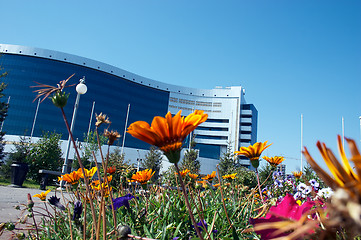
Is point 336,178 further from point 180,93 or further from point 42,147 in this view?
point 180,93

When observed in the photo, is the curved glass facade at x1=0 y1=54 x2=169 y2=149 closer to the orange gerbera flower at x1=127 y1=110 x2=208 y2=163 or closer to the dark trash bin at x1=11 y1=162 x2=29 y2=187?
the dark trash bin at x1=11 y1=162 x2=29 y2=187

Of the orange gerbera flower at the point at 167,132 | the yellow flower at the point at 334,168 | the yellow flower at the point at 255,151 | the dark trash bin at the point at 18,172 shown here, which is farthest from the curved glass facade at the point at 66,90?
the yellow flower at the point at 334,168

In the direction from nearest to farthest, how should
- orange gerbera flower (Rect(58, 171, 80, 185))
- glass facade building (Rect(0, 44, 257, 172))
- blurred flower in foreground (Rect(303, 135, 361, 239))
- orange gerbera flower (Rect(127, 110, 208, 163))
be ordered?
blurred flower in foreground (Rect(303, 135, 361, 239)), orange gerbera flower (Rect(127, 110, 208, 163)), orange gerbera flower (Rect(58, 171, 80, 185)), glass facade building (Rect(0, 44, 257, 172))

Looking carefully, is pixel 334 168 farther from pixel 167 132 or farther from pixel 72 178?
pixel 72 178

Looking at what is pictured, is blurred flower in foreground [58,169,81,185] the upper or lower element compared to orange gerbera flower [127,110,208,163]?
lower

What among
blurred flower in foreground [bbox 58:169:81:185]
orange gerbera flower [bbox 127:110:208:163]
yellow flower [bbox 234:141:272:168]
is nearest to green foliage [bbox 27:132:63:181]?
blurred flower in foreground [bbox 58:169:81:185]

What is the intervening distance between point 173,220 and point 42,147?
13.9 m

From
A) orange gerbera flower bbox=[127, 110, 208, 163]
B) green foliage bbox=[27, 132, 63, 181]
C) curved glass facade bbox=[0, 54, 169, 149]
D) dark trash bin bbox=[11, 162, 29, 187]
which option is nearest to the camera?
orange gerbera flower bbox=[127, 110, 208, 163]

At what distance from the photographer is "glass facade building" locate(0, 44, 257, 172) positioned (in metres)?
49.4

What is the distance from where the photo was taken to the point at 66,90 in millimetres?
49875

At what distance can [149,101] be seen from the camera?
61031mm

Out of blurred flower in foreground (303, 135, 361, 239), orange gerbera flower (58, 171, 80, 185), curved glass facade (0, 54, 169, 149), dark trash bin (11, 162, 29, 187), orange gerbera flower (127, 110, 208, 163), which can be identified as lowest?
dark trash bin (11, 162, 29, 187)

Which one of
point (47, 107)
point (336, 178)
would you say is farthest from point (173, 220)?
point (47, 107)

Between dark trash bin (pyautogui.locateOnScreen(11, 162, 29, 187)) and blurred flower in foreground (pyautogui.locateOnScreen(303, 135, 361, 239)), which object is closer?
blurred flower in foreground (pyautogui.locateOnScreen(303, 135, 361, 239))
